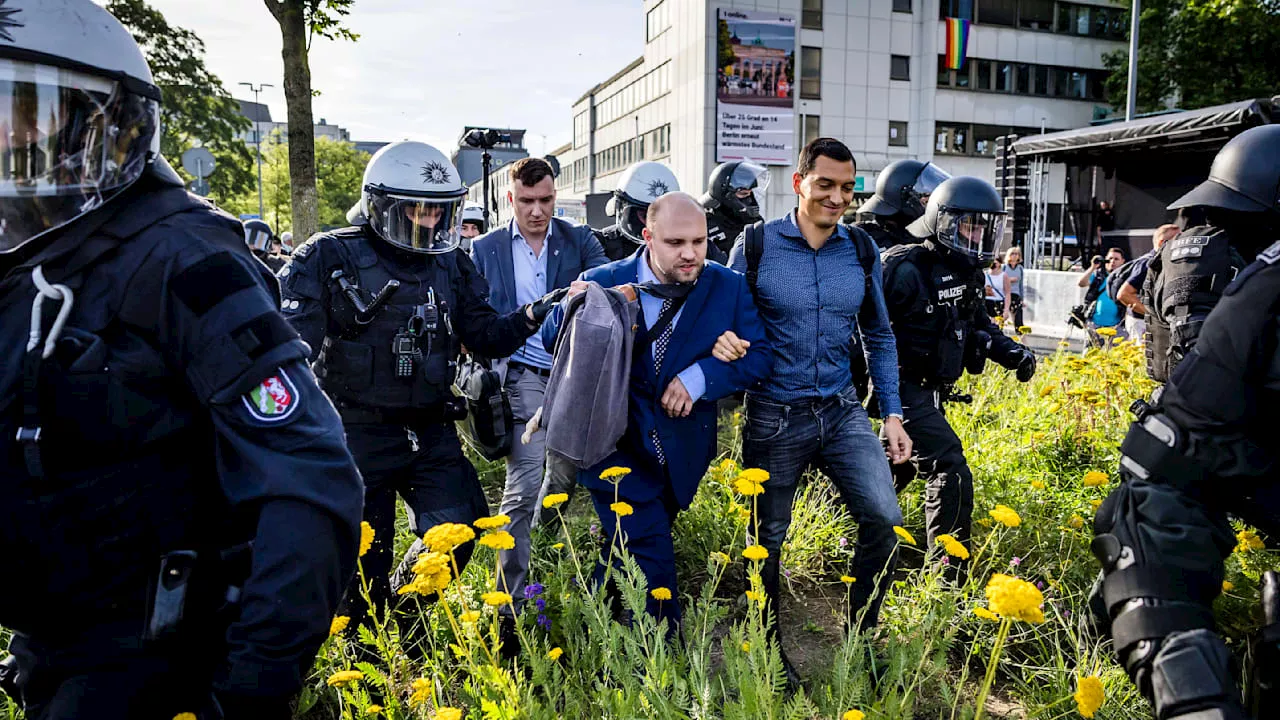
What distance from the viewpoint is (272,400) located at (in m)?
1.52

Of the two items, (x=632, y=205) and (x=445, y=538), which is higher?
(x=632, y=205)

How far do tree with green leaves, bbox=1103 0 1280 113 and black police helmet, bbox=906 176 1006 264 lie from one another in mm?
22984

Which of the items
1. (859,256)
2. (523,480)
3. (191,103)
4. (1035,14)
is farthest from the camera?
(1035,14)

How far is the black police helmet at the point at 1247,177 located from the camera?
250cm

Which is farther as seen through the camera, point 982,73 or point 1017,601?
point 982,73

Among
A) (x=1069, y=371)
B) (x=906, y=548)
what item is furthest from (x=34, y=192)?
(x=1069, y=371)

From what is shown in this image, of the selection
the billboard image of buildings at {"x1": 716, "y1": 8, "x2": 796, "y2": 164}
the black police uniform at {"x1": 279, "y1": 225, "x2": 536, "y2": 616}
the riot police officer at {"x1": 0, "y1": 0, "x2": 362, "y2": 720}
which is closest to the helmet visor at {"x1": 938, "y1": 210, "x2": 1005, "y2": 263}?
the black police uniform at {"x1": 279, "y1": 225, "x2": 536, "y2": 616}

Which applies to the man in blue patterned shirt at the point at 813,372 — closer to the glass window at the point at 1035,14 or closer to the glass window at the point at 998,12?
the glass window at the point at 998,12

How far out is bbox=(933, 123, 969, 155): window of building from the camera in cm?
3928

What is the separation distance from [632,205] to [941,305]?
7.68ft

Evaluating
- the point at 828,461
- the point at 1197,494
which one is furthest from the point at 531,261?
the point at 1197,494

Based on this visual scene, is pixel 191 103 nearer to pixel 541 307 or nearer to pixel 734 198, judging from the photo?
pixel 734 198

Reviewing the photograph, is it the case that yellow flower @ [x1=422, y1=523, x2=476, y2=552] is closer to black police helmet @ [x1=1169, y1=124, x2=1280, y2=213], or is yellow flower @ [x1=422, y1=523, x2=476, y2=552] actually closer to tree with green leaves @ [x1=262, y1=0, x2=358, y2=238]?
black police helmet @ [x1=1169, y1=124, x2=1280, y2=213]

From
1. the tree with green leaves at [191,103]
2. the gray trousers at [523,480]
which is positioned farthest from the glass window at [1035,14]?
the gray trousers at [523,480]
